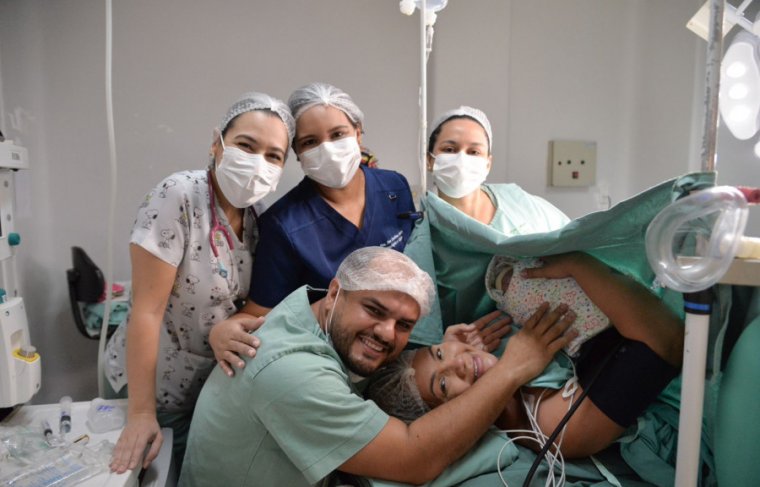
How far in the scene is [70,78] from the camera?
1.84 m

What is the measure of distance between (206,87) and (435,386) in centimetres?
162

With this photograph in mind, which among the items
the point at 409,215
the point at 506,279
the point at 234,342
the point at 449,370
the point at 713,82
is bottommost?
the point at 449,370

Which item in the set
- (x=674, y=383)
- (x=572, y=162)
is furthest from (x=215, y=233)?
(x=572, y=162)

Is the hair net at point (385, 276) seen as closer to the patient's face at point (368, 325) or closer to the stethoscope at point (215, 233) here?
the patient's face at point (368, 325)

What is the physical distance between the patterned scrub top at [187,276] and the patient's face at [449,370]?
0.57m

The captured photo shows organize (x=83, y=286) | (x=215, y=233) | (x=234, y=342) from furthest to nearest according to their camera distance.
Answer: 1. (x=83, y=286)
2. (x=215, y=233)
3. (x=234, y=342)

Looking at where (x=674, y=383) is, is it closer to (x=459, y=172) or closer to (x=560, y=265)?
(x=560, y=265)

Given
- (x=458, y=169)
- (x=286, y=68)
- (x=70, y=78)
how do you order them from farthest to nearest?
1. (x=286, y=68)
2. (x=70, y=78)
3. (x=458, y=169)

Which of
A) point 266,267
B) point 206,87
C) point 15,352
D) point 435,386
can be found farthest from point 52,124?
Answer: point 435,386

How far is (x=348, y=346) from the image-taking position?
1.00 m

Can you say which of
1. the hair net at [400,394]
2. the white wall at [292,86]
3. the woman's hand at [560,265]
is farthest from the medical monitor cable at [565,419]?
the white wall at [292,86]

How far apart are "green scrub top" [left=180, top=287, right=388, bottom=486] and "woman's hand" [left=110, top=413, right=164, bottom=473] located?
Result: 0.27 feet

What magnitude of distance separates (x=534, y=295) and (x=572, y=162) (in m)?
1.38

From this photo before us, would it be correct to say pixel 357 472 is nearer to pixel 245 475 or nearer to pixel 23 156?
pixel 245 475
